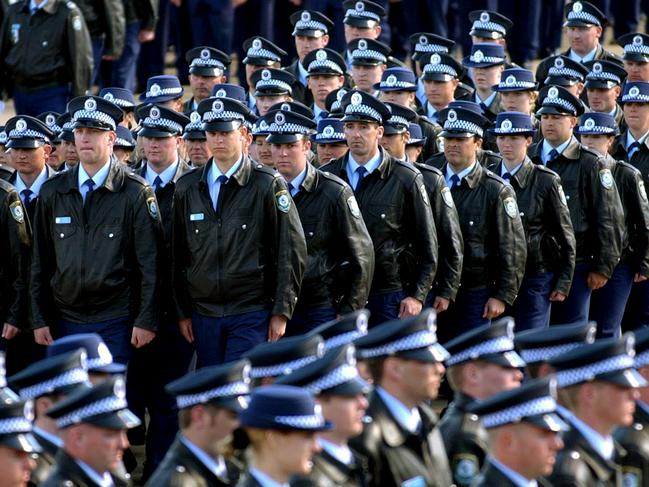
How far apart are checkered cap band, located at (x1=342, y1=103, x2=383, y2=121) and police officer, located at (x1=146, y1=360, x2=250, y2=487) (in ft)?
14.3

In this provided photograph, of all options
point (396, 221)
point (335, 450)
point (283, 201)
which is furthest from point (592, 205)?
point (335, 450)

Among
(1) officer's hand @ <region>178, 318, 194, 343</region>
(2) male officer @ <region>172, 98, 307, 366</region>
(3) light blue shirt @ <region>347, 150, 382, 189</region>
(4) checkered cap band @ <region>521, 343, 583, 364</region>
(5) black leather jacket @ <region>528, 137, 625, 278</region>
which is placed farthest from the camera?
(5) black leather jacket @ <region>528, 137, 625, 278</region>

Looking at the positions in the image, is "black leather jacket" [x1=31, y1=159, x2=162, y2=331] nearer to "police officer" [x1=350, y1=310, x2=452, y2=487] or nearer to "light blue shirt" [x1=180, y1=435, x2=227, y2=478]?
"police officer" [x1=350, y1=310, x2=452, y2=487]

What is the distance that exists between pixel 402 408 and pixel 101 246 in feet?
11.6

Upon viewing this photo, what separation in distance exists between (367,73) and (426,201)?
13.4 feet

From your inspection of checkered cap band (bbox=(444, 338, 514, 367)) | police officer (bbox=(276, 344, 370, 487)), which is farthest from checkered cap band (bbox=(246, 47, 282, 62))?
police officer (bbox=(276, 344, 370, 487))

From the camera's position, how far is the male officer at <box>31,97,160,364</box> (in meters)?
11.5

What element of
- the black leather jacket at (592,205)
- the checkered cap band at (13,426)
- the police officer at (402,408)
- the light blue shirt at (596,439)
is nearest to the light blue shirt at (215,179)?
the black leather jacket at (592,205)

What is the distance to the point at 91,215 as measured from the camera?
453 inches

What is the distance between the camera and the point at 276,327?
1139 cm

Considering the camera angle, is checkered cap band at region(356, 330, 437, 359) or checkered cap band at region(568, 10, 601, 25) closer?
checkered cap band at region(356, 330, 437, 359)

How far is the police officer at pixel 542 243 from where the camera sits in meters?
12.8

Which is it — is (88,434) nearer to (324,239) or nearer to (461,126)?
(324,239)

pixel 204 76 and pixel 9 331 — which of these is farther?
pixel 204 76
